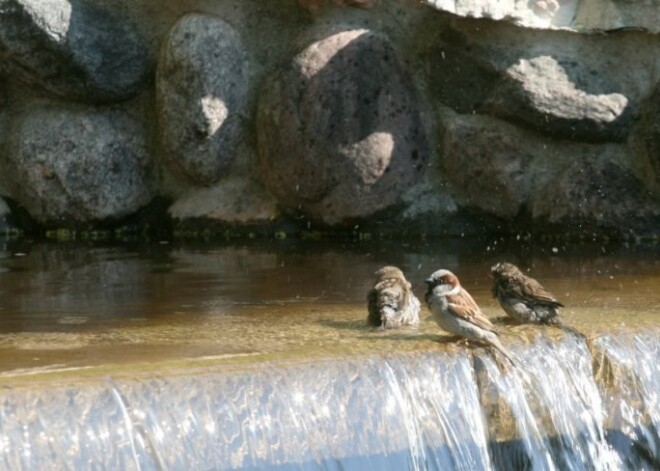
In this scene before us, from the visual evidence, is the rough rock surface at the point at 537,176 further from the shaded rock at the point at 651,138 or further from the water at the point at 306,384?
the water at the point at 306,384

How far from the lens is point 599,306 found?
6.11 meters

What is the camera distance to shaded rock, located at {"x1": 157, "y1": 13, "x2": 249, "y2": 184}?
909 cm

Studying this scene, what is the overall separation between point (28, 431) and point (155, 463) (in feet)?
1.38

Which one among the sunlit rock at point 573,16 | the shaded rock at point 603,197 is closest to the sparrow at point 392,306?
the shaded rock at point 603,197

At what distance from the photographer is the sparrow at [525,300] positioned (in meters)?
5.42

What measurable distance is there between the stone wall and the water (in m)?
2.22

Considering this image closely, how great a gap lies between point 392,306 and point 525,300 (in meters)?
0.53

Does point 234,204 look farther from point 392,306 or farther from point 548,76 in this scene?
point 392,306

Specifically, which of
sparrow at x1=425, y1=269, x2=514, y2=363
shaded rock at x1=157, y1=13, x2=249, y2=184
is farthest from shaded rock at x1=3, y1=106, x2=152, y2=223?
sparrow at x1=425, y1=269, x2=514, y2=363

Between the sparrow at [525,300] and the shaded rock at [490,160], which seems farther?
the shaded rock at [490,160]

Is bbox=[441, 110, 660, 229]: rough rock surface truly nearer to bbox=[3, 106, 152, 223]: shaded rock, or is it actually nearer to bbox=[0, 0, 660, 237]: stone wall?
bbox=[0, 0, 660, 237]: stone wall

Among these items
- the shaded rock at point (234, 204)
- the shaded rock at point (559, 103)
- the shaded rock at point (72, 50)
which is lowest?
the shaded rock at point (234, 204)

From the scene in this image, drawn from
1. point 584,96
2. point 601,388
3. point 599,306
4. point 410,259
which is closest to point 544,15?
point 584,96

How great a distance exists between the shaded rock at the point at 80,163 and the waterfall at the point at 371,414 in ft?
15.5
